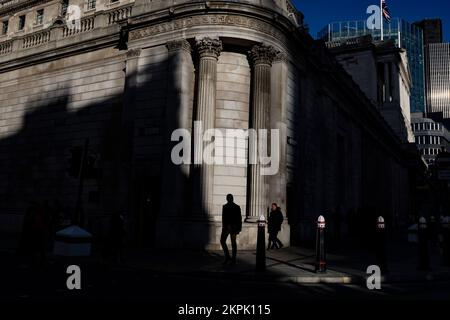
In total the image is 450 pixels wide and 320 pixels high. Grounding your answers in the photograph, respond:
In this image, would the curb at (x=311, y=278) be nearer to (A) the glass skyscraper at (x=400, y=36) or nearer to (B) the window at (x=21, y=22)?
(B) the window at (x=21, y=22)

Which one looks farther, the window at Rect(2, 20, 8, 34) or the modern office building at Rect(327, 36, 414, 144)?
the modern office building at Rect(327, 36, 414, 144)

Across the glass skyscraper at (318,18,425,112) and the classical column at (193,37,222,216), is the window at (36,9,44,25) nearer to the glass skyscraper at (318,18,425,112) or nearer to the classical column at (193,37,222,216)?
the classical column at (193,37,222,216)

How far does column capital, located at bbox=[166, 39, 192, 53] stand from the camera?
17219mm

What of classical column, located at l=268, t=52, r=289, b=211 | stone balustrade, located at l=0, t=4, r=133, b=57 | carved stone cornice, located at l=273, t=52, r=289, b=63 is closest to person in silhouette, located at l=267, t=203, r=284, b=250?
classical column, located at l=268, t=52, r=289, b=211

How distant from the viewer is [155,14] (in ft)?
58.7

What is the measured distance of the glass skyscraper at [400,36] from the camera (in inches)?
2771

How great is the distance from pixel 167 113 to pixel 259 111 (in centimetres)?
388

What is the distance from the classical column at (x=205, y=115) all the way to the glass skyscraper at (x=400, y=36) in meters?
51.5

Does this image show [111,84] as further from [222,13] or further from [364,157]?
[364,157]

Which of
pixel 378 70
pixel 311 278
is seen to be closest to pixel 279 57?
pixel 311 278

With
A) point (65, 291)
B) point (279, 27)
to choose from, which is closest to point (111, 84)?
point (279, 27)

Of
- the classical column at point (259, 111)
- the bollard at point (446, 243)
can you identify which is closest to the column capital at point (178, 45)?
the classical column at point (259, 111)

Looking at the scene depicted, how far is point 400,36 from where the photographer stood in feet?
280

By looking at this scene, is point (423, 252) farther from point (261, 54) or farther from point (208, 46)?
point (208, 46)
